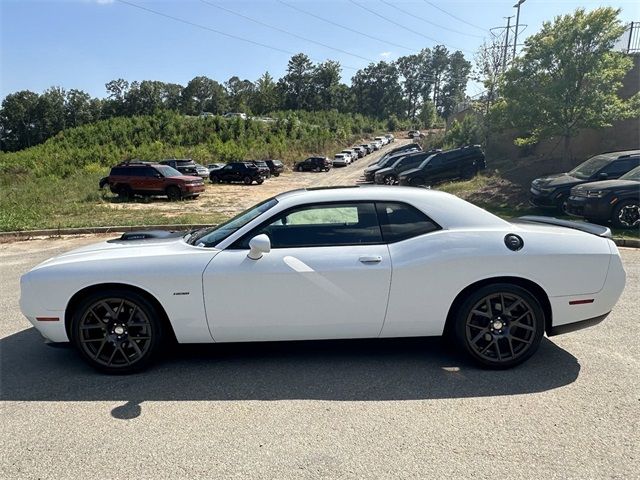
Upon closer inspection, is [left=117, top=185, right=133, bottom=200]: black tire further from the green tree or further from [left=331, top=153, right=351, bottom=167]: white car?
[left=331, top=153, right=351, bottom=167]: white car

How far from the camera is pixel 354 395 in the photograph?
118 inches

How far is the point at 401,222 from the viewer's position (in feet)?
11.0

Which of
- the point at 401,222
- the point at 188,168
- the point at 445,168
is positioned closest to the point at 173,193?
the point at 188,168

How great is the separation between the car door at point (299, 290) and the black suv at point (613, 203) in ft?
27.2

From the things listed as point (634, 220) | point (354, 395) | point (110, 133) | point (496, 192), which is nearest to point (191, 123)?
point (110, 133)

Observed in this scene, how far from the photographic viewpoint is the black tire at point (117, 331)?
3217 millimetres

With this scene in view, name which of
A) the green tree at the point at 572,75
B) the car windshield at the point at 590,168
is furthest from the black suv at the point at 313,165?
the car windshield at the point at 590,168

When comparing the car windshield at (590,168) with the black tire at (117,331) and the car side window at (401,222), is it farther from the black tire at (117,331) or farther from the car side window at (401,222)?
the black tire at (117,331)

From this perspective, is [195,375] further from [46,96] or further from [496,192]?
[46,96]

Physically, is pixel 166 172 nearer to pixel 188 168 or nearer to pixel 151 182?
pixel 151 182

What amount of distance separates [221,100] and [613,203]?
344 ft

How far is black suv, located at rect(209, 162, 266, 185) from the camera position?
28.4 metres

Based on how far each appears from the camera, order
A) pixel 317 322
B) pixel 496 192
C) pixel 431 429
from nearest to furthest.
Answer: pixel 431 429 < pixel 317 322 < pixel 496 192

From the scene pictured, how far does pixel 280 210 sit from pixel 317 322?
95 centimetres
